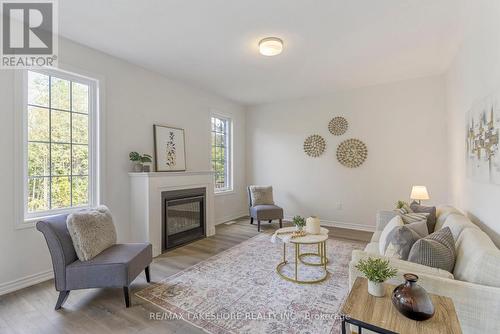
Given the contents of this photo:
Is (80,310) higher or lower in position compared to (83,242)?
lower

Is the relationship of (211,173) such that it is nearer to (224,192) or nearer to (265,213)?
(224,192)

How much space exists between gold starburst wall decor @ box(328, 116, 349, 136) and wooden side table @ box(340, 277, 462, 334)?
12.8 feet

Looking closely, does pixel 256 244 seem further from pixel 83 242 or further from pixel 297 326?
pixel 83 242

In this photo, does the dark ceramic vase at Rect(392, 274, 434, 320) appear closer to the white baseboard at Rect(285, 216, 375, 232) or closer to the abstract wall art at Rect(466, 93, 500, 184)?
the abstract wall art at Rect(466, 93, 500, 184)

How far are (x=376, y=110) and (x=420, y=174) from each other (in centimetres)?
138

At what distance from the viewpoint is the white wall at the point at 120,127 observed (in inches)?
96.8

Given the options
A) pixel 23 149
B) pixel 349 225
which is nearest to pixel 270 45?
pixel 23 149

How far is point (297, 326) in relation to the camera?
191cm

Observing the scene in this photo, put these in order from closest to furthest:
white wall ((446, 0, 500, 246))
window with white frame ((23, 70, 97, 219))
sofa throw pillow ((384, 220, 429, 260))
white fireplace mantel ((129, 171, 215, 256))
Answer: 1. sofa throw pillow ((384, 220, 429, 260))
2. white wall ((446, 0, 500, 246))
3. window with white frame ((23, 70, 97, 219))
4. white fireplace mantel ((129, 171, 215, 256))

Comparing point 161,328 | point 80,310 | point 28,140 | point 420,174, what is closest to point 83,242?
point 80,310

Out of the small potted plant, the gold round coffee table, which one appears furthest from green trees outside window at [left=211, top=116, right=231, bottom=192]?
the small potted plant

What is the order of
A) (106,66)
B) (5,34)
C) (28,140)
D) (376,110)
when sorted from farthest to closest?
(376,110) → (106,66) → (28,140) → (5,34)

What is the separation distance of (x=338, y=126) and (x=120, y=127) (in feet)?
12.9

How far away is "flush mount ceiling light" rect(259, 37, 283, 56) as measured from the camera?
9.24 ft
